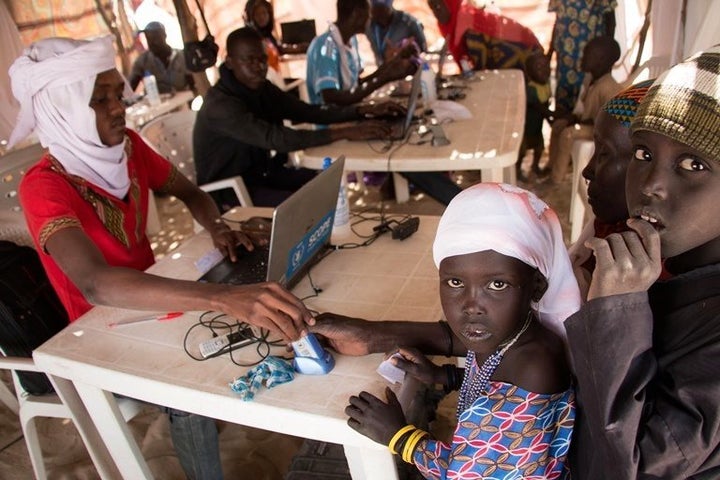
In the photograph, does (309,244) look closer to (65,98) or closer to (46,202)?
(46,202)

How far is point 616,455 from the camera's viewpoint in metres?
0.86

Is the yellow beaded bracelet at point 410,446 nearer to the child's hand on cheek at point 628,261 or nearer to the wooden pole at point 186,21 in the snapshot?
the child's hand on cheek at point 628,261

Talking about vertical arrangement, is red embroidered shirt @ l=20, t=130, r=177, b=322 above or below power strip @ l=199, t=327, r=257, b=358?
above

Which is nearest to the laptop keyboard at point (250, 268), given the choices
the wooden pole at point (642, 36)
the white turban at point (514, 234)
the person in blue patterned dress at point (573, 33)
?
the white turban at point (514, 234)

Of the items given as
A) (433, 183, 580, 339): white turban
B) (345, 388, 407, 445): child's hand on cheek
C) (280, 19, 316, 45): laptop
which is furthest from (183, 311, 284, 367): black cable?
(280, 19, 316, 45): laptop

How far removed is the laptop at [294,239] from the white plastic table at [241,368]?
92 millimetres

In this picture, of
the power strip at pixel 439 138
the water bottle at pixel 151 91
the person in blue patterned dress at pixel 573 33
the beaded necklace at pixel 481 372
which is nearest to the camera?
the beaded necklace at pixel 481 372

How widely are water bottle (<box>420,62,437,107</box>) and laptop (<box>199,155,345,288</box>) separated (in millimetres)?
1844

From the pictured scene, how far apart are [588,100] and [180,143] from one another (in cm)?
272

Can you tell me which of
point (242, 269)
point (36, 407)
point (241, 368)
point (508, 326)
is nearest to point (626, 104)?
point (508, 326)

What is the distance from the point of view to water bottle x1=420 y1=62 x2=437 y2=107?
3.37 meters

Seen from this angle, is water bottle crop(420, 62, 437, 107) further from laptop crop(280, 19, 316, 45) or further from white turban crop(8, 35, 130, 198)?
laptop crop(280, 19, 316, 45)

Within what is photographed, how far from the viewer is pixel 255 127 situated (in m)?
2.87

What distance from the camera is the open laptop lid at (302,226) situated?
1412mm
